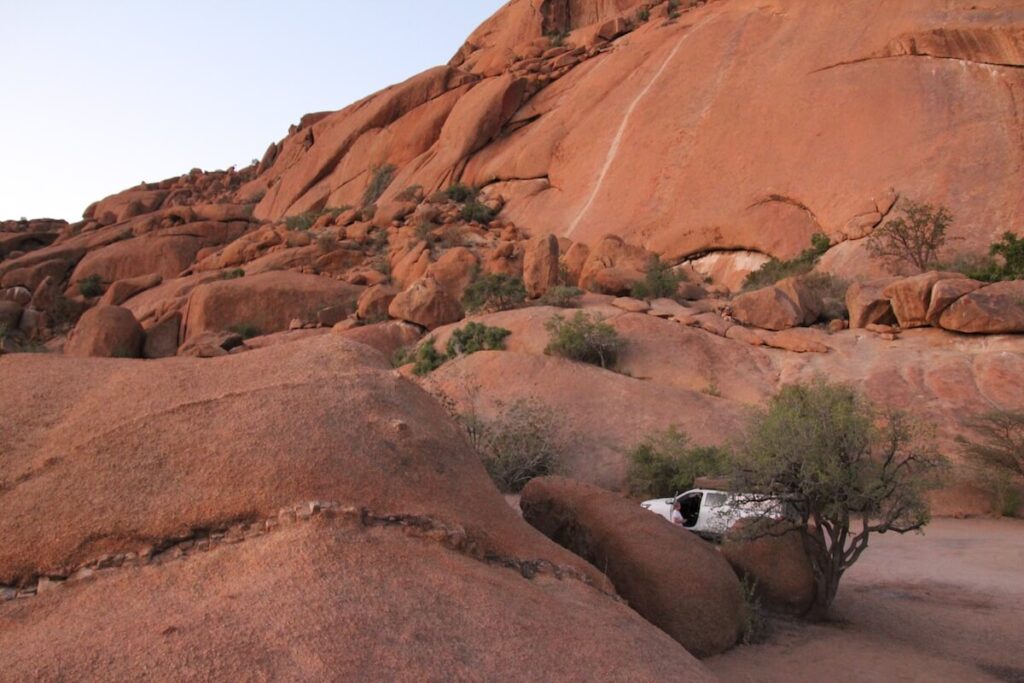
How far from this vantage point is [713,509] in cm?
1125

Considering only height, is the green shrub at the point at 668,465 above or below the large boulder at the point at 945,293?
below

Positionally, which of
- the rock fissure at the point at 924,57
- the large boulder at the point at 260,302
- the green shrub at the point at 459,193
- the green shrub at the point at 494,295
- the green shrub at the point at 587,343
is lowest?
Answer: the green shrub at the point at 587,343

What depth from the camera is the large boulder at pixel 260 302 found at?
2689 cm

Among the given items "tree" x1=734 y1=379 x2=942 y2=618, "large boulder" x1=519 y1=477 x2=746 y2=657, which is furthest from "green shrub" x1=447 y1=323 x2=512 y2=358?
"large boulder" x1=519 y1=477 x2=746 y2=657

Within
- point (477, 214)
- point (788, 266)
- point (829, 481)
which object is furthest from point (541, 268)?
point (829, 481)

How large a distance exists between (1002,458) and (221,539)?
14728 mm

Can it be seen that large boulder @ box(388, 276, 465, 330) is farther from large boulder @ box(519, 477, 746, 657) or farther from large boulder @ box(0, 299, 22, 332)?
large boulder @ box(0, 299, 22, 332)

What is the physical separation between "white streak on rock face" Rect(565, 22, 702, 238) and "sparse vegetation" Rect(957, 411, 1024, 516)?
1832cm

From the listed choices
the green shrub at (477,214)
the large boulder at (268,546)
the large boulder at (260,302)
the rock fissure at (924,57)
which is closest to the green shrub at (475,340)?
the large boulder at (260,302)

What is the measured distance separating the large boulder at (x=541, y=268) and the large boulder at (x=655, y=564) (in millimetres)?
15614

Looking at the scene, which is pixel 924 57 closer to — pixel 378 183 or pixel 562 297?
pixel 562 297

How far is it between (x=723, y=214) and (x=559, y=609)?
24495mm

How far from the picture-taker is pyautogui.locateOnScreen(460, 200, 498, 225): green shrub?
3441 cm

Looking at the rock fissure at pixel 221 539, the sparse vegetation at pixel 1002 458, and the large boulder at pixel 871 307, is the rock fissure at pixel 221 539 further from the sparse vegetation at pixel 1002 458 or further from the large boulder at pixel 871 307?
the large boulder at pixel 871 307
